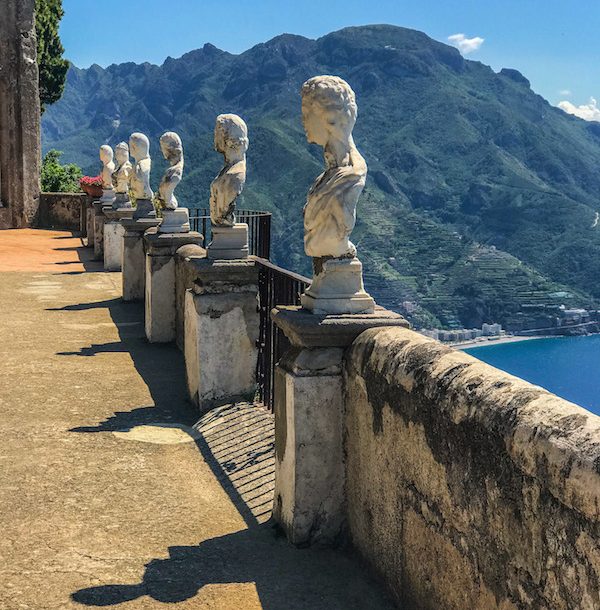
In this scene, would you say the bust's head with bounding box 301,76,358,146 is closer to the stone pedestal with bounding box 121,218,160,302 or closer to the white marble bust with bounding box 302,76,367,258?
the white marble bust with bounding box 302,76,367,258

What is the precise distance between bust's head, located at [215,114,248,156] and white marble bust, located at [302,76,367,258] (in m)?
2.68

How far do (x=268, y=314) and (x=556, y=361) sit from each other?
288 ft

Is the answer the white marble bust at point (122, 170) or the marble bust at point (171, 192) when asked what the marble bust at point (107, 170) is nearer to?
the white marble bust at point (122, 170)

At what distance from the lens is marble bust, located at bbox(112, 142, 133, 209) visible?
622 inches

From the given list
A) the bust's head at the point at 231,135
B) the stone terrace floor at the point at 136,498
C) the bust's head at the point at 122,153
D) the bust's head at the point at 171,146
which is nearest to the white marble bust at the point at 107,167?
the bust's head at the point at 122,153

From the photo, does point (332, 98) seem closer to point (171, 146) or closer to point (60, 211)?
point (171, 146)

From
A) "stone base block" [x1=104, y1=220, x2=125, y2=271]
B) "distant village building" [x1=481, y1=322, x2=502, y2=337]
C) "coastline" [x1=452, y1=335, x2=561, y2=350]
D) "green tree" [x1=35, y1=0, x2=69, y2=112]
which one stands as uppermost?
"green tree" [x1=35, y1=0, x2=69, y2=112]

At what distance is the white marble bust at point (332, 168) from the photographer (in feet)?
13.8

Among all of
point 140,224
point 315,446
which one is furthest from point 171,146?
point 315,446

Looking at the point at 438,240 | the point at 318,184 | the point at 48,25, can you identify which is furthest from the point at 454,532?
the point at 438,240

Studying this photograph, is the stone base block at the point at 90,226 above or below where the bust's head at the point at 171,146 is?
below

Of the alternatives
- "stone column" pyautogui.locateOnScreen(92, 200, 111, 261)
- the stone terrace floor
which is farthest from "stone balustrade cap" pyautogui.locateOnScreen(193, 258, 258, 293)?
"stone column" pyautogui.locateOnScreen(92, 200, 111, 261)

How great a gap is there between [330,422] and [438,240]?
10197 cm

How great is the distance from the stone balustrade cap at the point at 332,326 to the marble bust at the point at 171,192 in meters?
5.38
